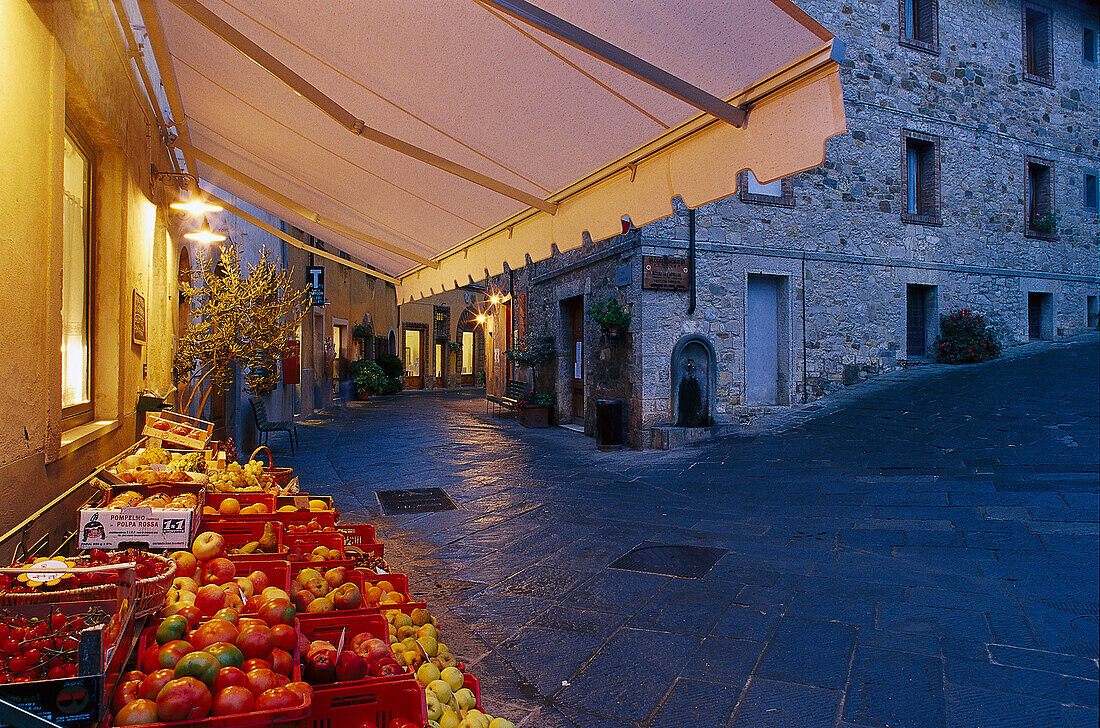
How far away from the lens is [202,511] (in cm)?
262

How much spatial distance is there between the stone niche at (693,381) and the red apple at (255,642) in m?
8.74

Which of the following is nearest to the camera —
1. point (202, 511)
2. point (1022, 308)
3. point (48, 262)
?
point (48, 262)

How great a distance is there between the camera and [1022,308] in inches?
510

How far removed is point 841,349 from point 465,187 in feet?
28.6

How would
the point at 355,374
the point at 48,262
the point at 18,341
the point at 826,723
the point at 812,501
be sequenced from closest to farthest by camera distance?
1. the point at 18,341
2. the point at 48,262
3. the point at 826,723
4. the point at 812,501
5. the point at 355,374

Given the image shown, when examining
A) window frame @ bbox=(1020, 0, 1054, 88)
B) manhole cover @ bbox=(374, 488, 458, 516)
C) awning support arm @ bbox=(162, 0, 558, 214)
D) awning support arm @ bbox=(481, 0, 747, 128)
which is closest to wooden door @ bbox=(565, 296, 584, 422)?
manhole cover @ bbox=(374, 488, 458, 516)

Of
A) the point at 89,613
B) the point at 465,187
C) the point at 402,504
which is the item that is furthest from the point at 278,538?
the point at 402,504

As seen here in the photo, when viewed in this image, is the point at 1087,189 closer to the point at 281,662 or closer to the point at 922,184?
the point at 922,184

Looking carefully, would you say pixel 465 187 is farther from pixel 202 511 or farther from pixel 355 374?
pixel 355 374

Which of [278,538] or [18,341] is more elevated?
[18,341]

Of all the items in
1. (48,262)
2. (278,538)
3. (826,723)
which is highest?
(48,262)

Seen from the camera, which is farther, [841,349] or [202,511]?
[841,349]

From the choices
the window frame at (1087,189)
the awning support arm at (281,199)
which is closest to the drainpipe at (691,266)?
the awning support arm at (281,199)

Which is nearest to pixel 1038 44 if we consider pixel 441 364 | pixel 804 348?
pixel 804 348
